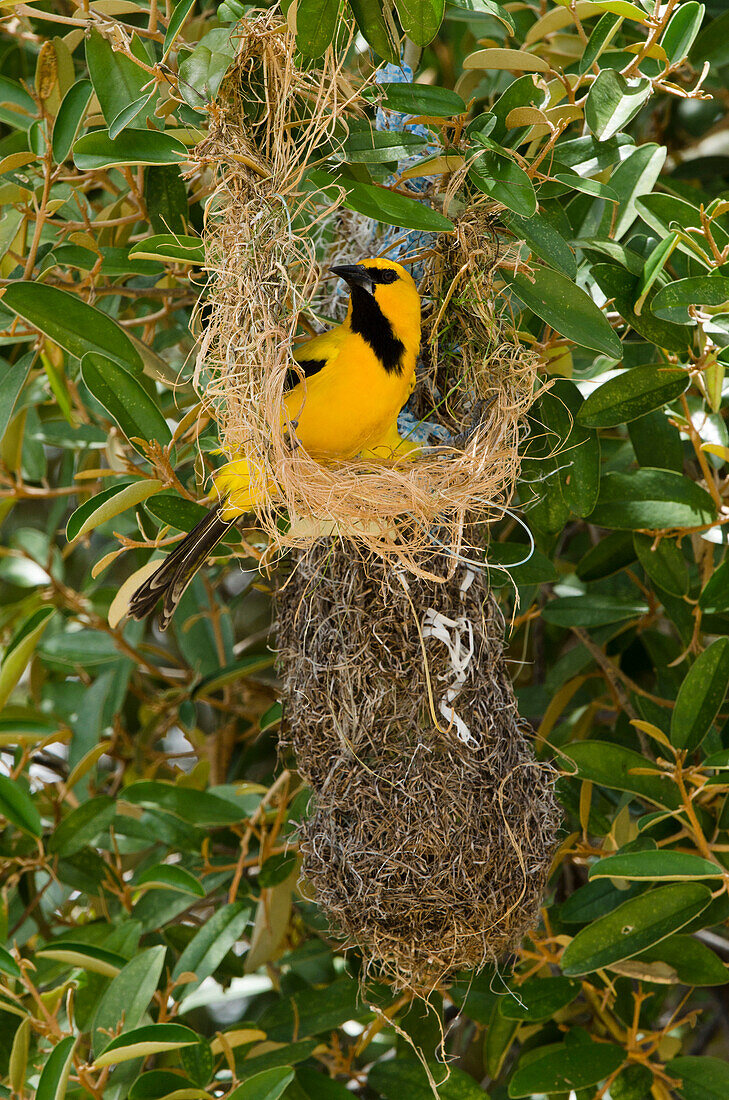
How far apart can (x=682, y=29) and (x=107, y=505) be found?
3.34 ft

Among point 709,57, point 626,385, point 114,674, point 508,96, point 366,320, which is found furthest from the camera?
point 114,674

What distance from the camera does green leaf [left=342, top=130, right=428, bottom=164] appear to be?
1.24 m

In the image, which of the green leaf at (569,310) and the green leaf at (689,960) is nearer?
the green leaf at (569,310)

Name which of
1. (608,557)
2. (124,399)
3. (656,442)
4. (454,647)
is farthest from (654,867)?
(124,399)

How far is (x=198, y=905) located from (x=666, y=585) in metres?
1.13

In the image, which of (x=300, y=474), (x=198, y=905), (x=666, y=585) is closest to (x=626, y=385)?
(x=666, y=585)

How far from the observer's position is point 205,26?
1.71m

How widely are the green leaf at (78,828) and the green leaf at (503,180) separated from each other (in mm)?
1280

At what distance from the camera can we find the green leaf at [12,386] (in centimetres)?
151

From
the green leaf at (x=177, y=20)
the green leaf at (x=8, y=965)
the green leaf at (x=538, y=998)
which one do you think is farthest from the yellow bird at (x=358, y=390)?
the green leaf at (x=538, y=998)

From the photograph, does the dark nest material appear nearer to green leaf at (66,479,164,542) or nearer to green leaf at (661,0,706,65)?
green leaf at (66,479,164,542)

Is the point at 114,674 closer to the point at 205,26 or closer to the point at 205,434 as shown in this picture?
the point at 205,434

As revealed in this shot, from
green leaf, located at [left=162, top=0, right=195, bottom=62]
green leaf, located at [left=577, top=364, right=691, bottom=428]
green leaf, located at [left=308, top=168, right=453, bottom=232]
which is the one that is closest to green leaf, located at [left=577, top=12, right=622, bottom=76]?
green leaf, located at [left=308, top=168, right=453, bottom=232]

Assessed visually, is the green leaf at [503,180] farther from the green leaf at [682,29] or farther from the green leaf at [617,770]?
the green leaf at [617,770]
